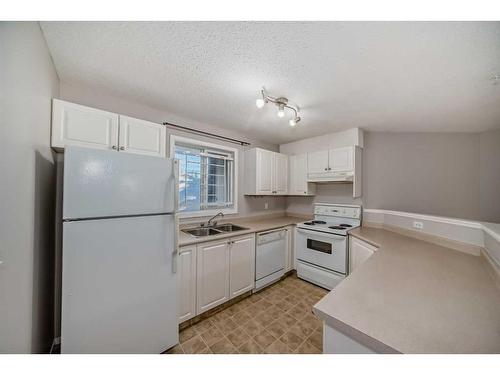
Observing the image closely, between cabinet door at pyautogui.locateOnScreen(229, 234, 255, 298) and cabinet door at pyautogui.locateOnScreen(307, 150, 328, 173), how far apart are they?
1.48 meters

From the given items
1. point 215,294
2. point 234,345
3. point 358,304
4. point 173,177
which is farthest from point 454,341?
point 215,294

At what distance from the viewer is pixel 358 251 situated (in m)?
2.12

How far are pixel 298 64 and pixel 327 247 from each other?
2.13 metres

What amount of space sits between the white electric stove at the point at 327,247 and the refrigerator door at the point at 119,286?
180 centimetres

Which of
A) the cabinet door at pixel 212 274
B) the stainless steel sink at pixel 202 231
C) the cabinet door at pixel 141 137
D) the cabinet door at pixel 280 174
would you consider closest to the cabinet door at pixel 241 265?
the cabinet door at pixel 212 274

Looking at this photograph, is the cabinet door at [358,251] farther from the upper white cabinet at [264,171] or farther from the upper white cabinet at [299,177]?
the upper white cabinet at [264,171]

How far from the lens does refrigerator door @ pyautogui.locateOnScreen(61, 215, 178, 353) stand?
1.10 m

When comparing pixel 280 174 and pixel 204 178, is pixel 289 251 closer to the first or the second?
pixel 280 174

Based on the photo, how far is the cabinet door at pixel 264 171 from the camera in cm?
286

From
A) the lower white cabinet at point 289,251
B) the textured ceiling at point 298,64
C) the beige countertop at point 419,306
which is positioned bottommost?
the lower white cabinet at point 289,251

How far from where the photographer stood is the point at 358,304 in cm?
82

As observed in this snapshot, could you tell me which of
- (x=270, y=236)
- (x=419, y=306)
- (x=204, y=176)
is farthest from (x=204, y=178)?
(x=419, y=306)

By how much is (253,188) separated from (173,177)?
1.56 m

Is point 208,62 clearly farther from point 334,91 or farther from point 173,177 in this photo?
point 334,91
